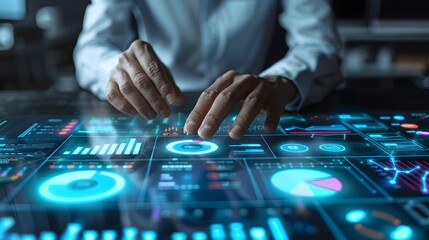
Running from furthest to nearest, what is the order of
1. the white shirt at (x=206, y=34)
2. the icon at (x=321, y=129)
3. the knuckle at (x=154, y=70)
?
the white shirt at (x=206, y=34)
the knuckle at (x=154, y=70)
the icon at (x=321, y=129)

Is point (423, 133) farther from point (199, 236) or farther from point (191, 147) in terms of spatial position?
point (199, 236)

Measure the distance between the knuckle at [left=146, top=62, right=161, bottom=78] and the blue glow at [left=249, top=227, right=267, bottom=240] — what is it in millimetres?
486

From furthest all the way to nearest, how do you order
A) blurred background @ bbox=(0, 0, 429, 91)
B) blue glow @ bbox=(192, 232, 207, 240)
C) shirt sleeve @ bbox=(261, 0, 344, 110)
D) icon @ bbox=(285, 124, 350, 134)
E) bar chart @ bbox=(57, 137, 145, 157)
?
1. blurred background @ bbox=(0, 0, 429, 91)
2. shirt sleeve @ bbox=(261, 0, 344, 110)
3. icon @ bbox=(285, 124, 350, 134)
4. bar chart @ bbox=(57, 137, 145, 157)
5. blue glow @ bbox=(192, 232, 207, 240)

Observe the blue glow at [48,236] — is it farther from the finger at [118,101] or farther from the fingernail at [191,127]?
the finger at [118,101]

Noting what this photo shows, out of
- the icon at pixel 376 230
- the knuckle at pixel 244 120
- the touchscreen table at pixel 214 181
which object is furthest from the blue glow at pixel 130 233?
the knuckle at pixel 244 120

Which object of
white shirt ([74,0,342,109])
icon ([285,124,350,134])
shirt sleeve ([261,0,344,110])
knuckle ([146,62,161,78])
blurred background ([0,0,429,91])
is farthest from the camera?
blurred background ([0,0,429,91])

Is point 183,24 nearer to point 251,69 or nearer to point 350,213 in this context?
point 251,69

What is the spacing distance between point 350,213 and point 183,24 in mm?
1002

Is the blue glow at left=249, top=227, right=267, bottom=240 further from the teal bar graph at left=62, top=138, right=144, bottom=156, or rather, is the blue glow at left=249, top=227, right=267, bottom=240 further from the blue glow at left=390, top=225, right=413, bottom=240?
the teal bar graph at left=62, top=138, right=144, bottom=156

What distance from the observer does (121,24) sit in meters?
1.27

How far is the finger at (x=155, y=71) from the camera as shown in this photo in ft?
2.74

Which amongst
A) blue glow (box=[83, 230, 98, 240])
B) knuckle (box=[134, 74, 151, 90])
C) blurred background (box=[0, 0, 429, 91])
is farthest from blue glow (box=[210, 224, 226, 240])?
blurred background (box=[0, 0, 429, 91])

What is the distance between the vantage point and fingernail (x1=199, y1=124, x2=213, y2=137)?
0.70 meters

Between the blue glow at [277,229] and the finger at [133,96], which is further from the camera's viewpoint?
the finger at [133,96]
